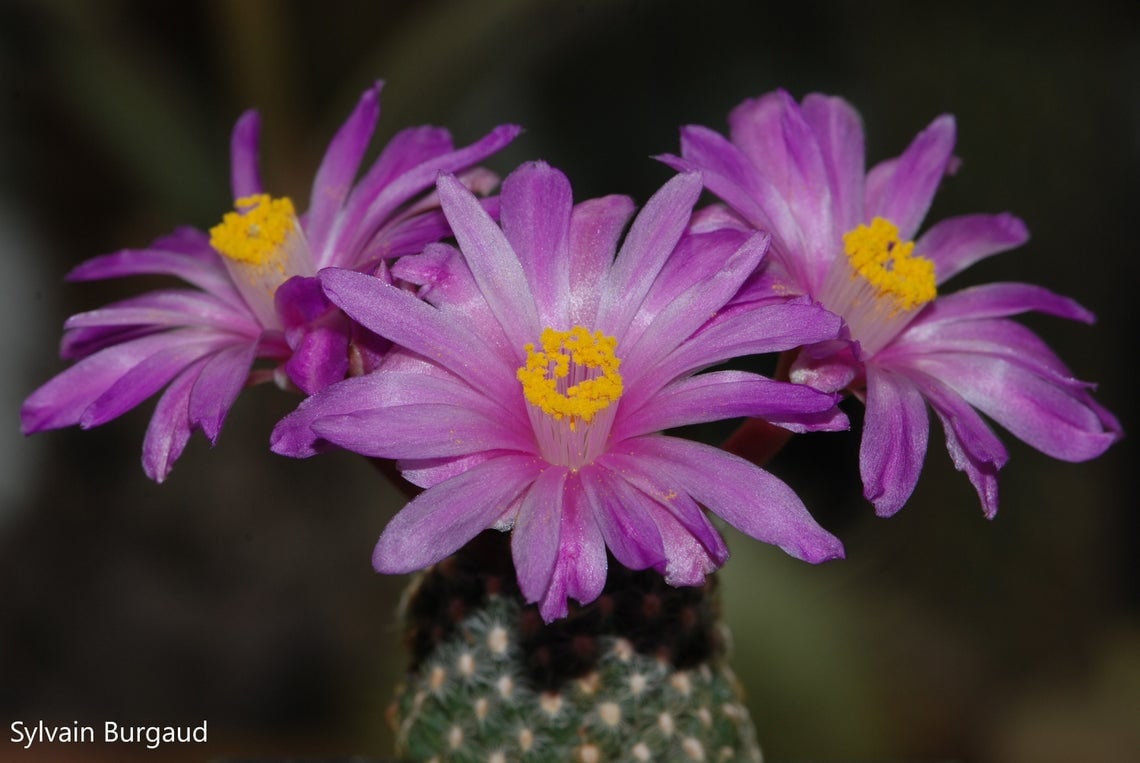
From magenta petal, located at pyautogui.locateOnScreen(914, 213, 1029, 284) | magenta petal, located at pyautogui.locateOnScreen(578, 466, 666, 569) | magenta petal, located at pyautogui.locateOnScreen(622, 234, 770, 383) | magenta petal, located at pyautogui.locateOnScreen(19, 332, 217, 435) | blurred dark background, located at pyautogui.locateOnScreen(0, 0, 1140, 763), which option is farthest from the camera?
blurred dark background, located at pyautogui.locateOnScreen(0, 0, 1140, 763)

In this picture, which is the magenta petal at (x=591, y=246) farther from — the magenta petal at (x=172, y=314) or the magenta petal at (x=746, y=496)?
the magenta petal at (x=172, y=314)

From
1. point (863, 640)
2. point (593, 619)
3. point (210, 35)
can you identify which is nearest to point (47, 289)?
point (210, 35)

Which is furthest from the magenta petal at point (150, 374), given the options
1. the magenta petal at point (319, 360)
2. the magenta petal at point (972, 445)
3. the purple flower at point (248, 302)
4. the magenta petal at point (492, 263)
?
the magenta petal at point (972, 445)

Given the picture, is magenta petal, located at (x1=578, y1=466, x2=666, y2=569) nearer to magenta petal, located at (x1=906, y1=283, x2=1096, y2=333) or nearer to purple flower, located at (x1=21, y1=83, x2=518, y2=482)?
purple flower, located at (x1=21, y1=83, x2=518, y2=482)

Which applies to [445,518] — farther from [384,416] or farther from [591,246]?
[591,246]

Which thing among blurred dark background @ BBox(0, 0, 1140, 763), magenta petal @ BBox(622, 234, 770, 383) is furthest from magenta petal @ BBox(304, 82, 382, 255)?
blurred dark background @ BBox(0, 0, 1140, 763)

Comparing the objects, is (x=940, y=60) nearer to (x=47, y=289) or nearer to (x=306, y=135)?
(x=306, y=135)

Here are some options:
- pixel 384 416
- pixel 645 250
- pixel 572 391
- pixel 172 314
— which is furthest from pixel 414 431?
pixel 172 314
